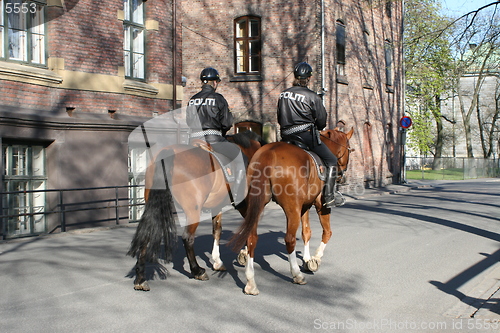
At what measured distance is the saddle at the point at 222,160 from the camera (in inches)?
274

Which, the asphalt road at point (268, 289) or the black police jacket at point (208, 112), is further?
the black police jacket at point (208, 112)

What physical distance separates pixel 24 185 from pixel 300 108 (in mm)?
7962

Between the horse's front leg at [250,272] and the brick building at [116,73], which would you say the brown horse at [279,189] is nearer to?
the horse's front leg at [250,272]

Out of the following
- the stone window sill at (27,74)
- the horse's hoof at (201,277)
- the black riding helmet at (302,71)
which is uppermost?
the stone window sill at (27,74)

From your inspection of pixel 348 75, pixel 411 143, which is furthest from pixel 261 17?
pixel 411 143

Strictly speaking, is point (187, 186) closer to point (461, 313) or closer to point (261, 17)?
point (461, 313)

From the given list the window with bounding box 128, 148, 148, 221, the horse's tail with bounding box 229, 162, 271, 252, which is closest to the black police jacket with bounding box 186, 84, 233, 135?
the horse's tail with bounding box 229, 162, 271, 252

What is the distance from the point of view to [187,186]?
6504mm

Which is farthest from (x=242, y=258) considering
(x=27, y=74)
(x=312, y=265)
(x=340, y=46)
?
(x=340, y=46)

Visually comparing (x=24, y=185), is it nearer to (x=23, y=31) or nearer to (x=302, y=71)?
(x=23, y=31)

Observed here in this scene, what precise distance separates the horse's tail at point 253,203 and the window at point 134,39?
9.40m

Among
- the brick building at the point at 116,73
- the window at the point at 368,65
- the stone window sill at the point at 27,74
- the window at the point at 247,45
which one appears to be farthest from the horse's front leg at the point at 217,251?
the window at the point at 368,65

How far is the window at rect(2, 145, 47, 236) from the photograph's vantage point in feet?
38.7

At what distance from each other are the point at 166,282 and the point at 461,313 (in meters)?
3.53
